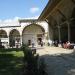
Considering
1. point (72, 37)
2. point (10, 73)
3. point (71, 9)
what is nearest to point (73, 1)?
point (71, 9)

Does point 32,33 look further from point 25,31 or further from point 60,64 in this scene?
point 60,64

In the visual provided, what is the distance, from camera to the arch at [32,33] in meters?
62.9

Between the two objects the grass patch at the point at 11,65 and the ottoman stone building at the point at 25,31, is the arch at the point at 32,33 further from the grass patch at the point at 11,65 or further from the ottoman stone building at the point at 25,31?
the grass patch at the point at 11,65

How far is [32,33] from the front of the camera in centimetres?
6353

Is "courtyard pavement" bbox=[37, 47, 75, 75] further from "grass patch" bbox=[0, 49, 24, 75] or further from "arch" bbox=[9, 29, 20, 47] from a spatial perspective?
"arch" bbox=[9, 29, 20, 47]

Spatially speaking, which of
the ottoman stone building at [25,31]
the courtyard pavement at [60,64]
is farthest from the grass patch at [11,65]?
the ottoman stone building at [25,31]

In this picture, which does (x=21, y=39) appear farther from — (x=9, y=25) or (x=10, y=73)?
(x=10, y=73)

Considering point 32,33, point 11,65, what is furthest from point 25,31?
point 11,65

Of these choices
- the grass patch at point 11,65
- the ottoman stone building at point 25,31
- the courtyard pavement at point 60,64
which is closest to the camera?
the courtyard pavement at point 60,64

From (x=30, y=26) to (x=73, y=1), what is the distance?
3331 cm

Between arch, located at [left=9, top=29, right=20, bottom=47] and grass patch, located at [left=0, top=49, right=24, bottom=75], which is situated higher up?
arch, located at [left=9, top=29, right=20, bottom=47]

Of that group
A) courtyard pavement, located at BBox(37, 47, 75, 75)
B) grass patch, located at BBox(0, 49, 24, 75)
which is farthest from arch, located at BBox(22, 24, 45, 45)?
courtyard pavement, located at BBox(37, 47, 75, 75)

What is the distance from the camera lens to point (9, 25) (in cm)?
6344

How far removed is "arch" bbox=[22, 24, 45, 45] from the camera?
206 ft
